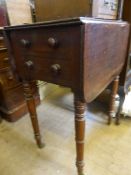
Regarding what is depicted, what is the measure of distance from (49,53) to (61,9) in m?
0.53

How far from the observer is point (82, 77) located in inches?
23.9

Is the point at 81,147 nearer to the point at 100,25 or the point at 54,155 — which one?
the point at 54,155

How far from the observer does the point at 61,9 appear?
3.43 feet

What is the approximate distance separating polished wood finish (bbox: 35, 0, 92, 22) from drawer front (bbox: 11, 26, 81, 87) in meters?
0.42

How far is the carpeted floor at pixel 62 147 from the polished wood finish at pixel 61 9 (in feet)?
3.10

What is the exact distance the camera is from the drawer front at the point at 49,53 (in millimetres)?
594

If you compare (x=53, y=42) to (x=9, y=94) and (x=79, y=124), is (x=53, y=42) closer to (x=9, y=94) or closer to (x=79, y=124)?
(x=79, y=124)

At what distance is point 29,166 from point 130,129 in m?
0.90

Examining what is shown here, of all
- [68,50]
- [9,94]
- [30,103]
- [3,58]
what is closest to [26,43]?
[68,50]

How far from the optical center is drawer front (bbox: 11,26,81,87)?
59 cm

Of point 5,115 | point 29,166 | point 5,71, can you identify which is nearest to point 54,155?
point 29,166

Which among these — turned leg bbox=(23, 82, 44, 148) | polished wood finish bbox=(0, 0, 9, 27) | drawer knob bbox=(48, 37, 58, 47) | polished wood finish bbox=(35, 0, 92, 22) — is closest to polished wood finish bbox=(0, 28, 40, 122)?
polished wood finish bbox=(0, 0, 9, 27)

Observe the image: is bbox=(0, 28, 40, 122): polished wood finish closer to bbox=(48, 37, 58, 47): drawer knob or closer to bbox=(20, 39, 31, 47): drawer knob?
bbox=(20, 39, 31, 47): drawer knob

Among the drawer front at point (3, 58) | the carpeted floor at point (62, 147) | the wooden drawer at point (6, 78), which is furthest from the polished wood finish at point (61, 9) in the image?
the carpeted floor at point (62, 147)
